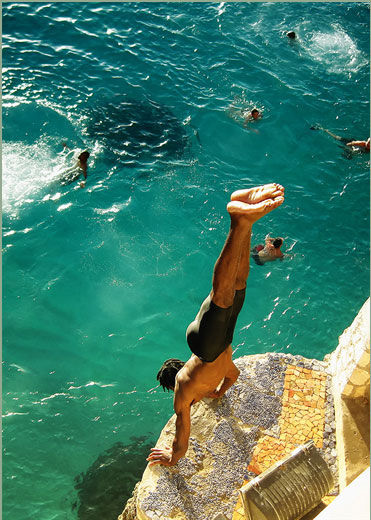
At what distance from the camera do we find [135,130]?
1199cm

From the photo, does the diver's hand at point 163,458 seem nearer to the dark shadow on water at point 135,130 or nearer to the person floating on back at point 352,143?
the dark shadow on water at point 135,130

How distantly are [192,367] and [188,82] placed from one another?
396 inches

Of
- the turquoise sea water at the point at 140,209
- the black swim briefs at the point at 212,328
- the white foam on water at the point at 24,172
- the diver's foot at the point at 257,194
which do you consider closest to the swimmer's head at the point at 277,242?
the turquoise sea water at the point at 140,209

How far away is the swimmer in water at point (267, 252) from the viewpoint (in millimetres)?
9852

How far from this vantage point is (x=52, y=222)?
33.7ft

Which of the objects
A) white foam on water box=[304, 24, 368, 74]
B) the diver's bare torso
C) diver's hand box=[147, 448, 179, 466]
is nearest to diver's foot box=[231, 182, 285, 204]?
the diver's bare torso

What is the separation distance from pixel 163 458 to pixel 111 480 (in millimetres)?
1974

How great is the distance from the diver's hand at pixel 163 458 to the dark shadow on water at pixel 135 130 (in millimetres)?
7168

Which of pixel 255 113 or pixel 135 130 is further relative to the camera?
pixel 255 113

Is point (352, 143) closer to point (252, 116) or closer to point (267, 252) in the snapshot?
point (252, 116)

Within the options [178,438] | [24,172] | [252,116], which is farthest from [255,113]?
[178,438]

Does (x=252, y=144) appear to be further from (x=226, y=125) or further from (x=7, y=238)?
(x=7, y=238)

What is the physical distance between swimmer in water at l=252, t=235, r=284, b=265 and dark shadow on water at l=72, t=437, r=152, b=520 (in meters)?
4.24

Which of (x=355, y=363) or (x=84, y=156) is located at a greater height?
(x=84, y=156)
